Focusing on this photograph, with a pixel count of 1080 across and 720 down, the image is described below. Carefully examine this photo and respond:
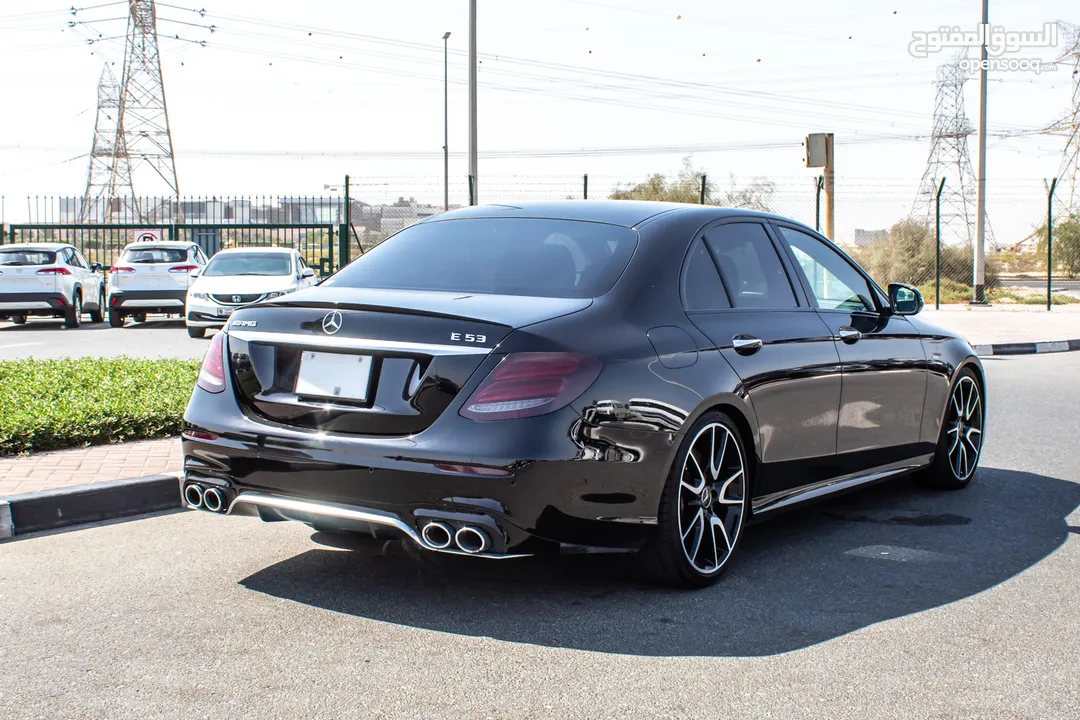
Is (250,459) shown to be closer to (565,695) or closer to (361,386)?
(361,386)

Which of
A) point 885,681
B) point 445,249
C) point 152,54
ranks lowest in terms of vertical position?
point 885,681

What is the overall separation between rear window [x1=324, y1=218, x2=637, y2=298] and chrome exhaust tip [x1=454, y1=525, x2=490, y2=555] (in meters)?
1.01

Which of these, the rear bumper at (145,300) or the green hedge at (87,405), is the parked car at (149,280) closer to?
the rear bumper at (145,300)

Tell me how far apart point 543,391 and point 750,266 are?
1675mm

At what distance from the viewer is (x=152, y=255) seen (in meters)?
22.0

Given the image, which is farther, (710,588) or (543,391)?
(710,588)

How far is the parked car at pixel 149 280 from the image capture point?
21.6 m

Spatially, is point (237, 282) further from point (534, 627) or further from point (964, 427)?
point (534, 627)

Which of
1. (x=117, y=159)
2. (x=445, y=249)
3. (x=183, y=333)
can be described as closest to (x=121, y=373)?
(x=445, y=249)

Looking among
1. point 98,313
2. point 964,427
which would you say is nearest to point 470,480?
point 964,427

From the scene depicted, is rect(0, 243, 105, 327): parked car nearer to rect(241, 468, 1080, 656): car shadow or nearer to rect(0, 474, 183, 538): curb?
rect(0, 474, 183, 538): curb

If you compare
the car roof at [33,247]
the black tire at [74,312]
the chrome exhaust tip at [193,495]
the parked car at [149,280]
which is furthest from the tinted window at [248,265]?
the chrome exhaust tip at [193,495]

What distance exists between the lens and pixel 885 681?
3.62m

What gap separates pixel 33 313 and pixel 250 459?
18809 mm
